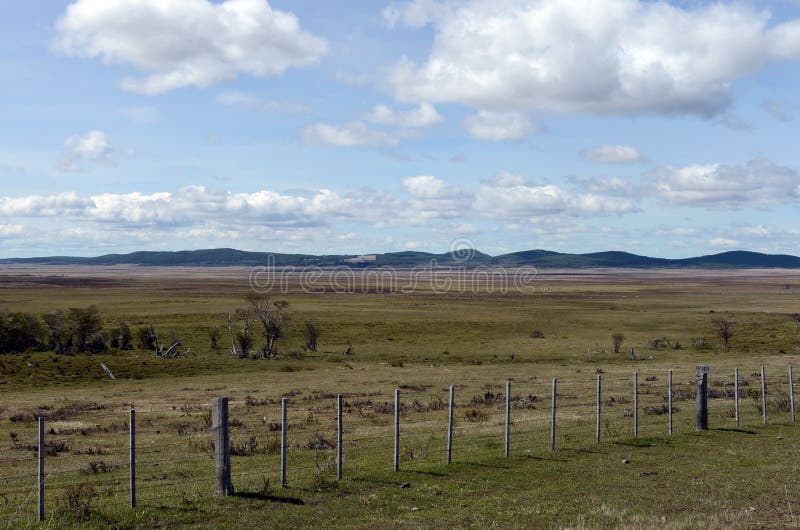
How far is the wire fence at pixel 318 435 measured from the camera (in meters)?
14.3

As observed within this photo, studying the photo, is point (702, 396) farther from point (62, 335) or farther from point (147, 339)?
point (62, 335)

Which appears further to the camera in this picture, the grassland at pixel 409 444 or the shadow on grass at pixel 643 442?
the shadow on grass at pixel 643 442

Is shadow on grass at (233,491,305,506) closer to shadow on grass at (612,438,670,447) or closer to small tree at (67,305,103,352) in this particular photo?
shadow on grass at (612,438,670,447)

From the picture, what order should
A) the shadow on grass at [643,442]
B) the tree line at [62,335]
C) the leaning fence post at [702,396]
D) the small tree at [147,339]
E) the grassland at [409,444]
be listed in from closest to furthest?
the grassland at [409,444], the shadow on grass at [643,442], the leaning fence post at [702,396], the tree line at [62,335], the small tree at [147,339]

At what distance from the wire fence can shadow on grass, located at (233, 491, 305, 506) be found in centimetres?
10

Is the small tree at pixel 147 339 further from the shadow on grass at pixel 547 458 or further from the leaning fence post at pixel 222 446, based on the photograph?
the leaning fence post at pixel 222 446

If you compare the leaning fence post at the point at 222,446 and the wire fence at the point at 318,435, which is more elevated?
the leaning fence post at the point at 222,446

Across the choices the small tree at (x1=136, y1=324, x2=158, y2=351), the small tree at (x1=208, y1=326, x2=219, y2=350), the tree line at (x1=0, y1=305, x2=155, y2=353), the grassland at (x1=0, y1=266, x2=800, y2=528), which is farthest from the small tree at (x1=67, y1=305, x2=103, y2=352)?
the grassland at (x1=0, y1=266, x2=800, y2=528)

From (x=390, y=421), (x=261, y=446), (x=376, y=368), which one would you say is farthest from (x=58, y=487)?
(x=376, y=368)

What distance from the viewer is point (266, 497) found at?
1288cm

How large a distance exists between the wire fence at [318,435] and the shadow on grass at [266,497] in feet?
0.33

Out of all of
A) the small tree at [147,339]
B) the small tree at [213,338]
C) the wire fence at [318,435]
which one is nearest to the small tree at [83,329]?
the small tree at [147,339]

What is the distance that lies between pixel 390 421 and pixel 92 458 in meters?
9.74

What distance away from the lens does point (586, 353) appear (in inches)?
2399
